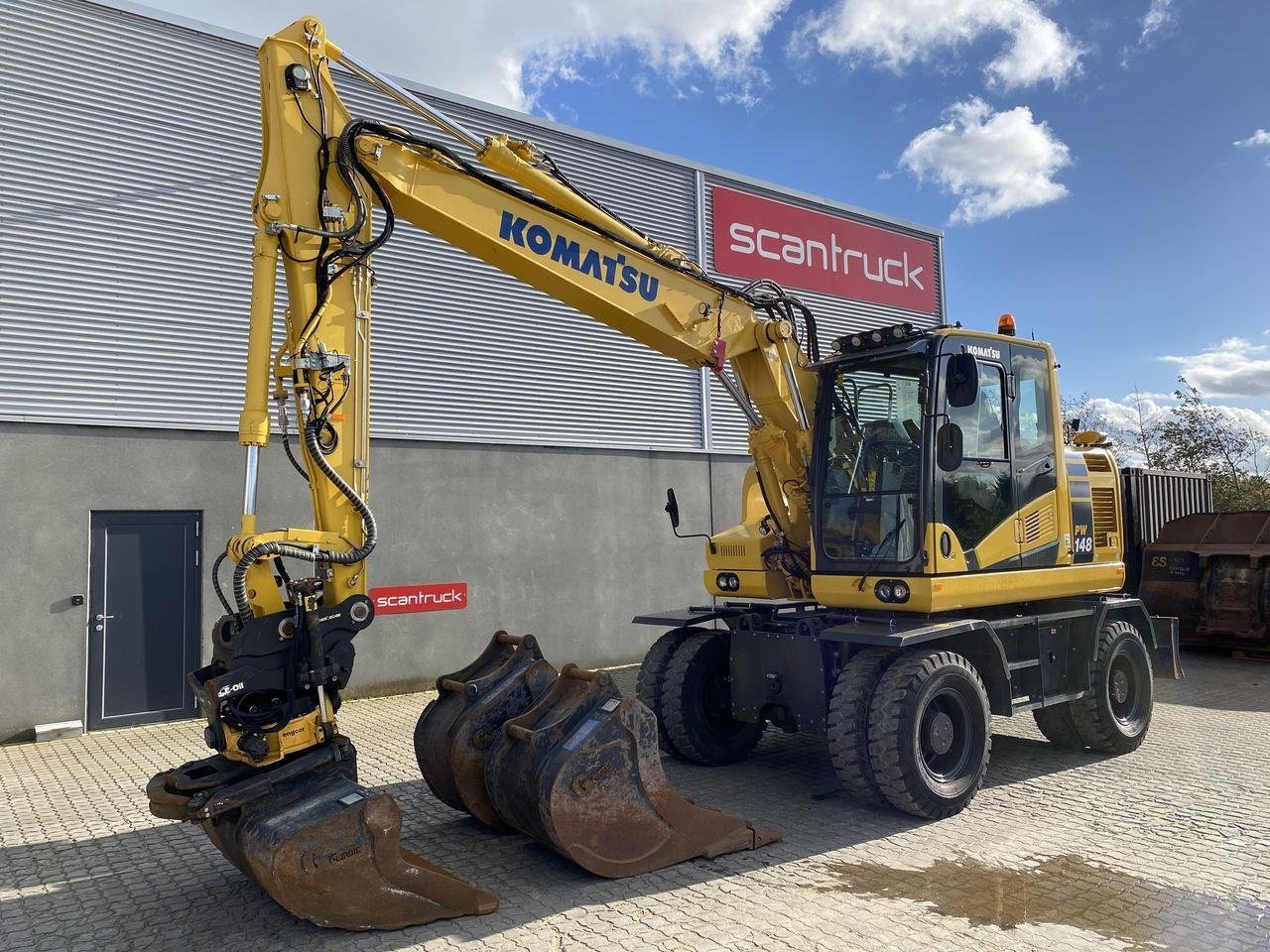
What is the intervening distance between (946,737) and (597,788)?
8.22ft

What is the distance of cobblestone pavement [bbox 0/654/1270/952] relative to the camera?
4.10m

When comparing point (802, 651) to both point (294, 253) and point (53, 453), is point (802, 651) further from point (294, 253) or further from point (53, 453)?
point (53, 453)

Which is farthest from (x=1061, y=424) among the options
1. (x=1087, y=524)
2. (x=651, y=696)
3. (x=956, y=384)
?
(x=651, y=696)

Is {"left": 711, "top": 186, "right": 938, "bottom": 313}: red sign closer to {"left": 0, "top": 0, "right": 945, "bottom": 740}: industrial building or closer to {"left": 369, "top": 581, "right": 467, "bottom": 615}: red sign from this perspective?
{"left": 0, "top": 0, "right": 945, "bottom": 740}: industrial building

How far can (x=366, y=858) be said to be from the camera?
4043 millimetres

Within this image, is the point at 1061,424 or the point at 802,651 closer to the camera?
the point at 802,651

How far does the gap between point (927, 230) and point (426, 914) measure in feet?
49.0

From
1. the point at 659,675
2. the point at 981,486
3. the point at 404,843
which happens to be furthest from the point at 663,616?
the point at 404,843

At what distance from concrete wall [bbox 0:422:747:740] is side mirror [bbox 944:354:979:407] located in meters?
6.33

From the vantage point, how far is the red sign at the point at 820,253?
1373 centimetres

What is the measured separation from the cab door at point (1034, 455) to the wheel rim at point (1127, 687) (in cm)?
135

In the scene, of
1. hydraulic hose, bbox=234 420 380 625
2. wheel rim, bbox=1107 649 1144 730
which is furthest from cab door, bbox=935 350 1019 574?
hydraulic hose, bbox=234 420 380 625

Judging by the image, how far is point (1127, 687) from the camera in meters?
7.54

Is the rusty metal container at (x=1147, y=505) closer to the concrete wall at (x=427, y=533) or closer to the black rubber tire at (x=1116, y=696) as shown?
the concrete wall at (x=427, y=533)
